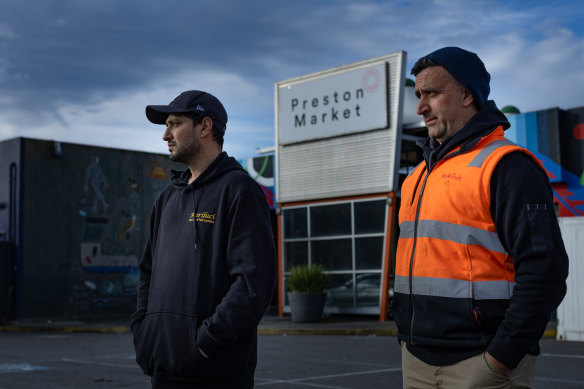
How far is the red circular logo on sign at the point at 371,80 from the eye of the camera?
863 inches

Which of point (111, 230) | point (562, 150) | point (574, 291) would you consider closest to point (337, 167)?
point (562, 150)

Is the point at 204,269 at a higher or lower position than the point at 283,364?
higher

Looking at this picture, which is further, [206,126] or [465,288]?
[206,126]

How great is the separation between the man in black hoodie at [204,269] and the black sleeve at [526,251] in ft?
3.78

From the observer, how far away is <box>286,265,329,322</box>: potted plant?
21.6 m

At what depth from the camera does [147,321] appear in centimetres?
361

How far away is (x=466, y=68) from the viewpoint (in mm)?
3123

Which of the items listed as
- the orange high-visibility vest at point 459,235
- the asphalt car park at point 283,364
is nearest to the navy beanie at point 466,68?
the orange high-visibility vest at point 459,235

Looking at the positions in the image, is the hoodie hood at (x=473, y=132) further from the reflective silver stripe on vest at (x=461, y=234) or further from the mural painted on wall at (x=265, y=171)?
the mural painted on wall at (x=265, y=171)

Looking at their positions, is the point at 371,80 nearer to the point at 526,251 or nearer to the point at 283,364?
the point at 283,364

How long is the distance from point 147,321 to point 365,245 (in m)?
19.0

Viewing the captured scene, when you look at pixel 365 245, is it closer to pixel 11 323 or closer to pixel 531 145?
pixel 531 145

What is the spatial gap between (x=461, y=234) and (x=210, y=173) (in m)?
1.37

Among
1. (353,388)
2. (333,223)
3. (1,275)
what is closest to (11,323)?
(1,275)
